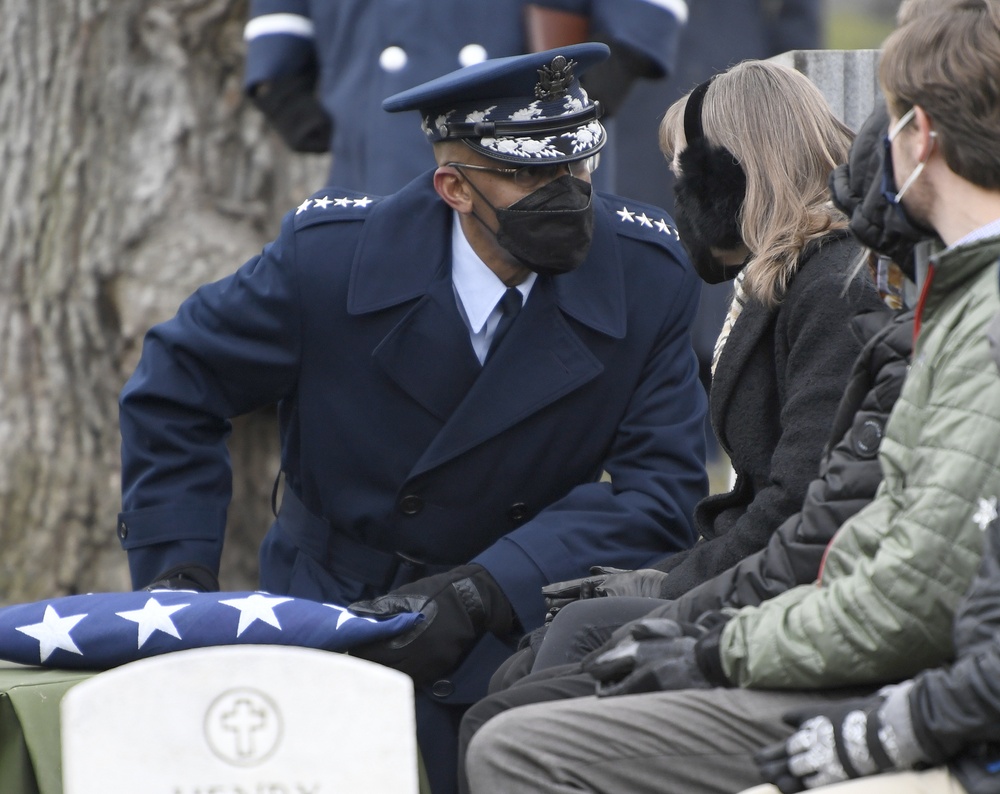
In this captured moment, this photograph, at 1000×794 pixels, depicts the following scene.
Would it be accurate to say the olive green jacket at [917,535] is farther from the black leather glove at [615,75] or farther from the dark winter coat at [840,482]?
the black leather glove at [615,75]

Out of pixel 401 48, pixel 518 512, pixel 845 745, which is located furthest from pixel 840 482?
pixel 401 48

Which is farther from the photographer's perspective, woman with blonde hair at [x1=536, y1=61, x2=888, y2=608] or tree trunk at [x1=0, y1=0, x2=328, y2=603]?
tree trunk at [x1=0, y1=0, x2=328, y2=603]

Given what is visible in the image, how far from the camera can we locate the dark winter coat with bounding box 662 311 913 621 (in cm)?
267

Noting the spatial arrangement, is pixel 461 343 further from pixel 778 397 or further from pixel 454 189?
pixel 778 397

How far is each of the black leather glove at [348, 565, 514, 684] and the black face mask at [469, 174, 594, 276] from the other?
2.23ft

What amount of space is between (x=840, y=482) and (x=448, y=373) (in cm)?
137

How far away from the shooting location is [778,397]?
3.21 meters

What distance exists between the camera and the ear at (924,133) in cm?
250

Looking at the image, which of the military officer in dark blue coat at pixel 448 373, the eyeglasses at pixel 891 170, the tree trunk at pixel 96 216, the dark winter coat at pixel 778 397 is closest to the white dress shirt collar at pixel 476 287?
the military officer in dark blue coat at pixel 448 373

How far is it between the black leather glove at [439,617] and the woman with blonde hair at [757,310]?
17 centimetres

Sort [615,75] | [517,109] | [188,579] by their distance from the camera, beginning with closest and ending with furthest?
[188,579] → [517,109] → [615,75]

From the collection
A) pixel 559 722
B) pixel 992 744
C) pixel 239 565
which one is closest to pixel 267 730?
pixel 559 722

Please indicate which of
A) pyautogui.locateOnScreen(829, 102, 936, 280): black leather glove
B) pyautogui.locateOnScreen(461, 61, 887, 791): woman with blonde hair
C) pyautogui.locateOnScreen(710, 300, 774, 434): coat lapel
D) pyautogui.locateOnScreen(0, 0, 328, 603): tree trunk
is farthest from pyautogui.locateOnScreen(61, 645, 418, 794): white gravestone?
pyautogui.locateOnScreen(0, 0, 328, 603): tree trunk

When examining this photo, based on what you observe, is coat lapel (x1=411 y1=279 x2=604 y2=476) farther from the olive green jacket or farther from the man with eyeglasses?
the olive green jacket
